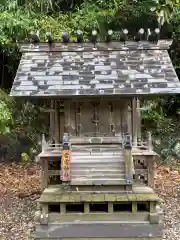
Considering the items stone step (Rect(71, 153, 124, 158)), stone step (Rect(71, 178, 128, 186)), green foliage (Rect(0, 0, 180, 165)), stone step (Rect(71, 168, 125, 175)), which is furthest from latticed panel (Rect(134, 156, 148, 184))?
green foliage (Rect(0, 0, 180, 165))

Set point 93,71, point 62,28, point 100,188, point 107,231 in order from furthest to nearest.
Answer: point 62,28, point 93,71, point 100,188, point 107,231

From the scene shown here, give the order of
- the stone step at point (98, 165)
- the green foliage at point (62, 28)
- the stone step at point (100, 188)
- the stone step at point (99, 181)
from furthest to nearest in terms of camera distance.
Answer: the green foliage at point (62, 28) < the stone step at point (98, 165) < the stone step at point (100, 188) < the stone step at point (99, 181)

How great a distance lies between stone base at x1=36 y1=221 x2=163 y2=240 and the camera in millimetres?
7844

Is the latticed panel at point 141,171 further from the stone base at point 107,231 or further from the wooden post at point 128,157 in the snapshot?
the stone base at point 107,231

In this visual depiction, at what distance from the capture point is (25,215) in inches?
389

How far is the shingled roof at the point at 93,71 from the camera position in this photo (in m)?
8.84

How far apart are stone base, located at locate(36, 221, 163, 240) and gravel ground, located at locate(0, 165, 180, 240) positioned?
2.42ft

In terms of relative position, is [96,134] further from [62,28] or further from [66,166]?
[62,28]

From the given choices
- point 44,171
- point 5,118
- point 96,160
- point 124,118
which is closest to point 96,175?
point 96,160

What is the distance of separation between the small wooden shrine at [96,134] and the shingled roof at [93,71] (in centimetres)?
2

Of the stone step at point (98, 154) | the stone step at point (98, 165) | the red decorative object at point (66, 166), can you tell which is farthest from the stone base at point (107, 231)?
the stone step at point (98, 154)

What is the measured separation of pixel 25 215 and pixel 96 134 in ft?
9.76

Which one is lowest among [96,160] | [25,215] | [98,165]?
[25,215]

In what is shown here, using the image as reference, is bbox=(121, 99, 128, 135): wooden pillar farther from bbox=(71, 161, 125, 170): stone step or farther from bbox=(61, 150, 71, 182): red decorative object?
bbox=(61, 150, 71, 182): red decorative object
